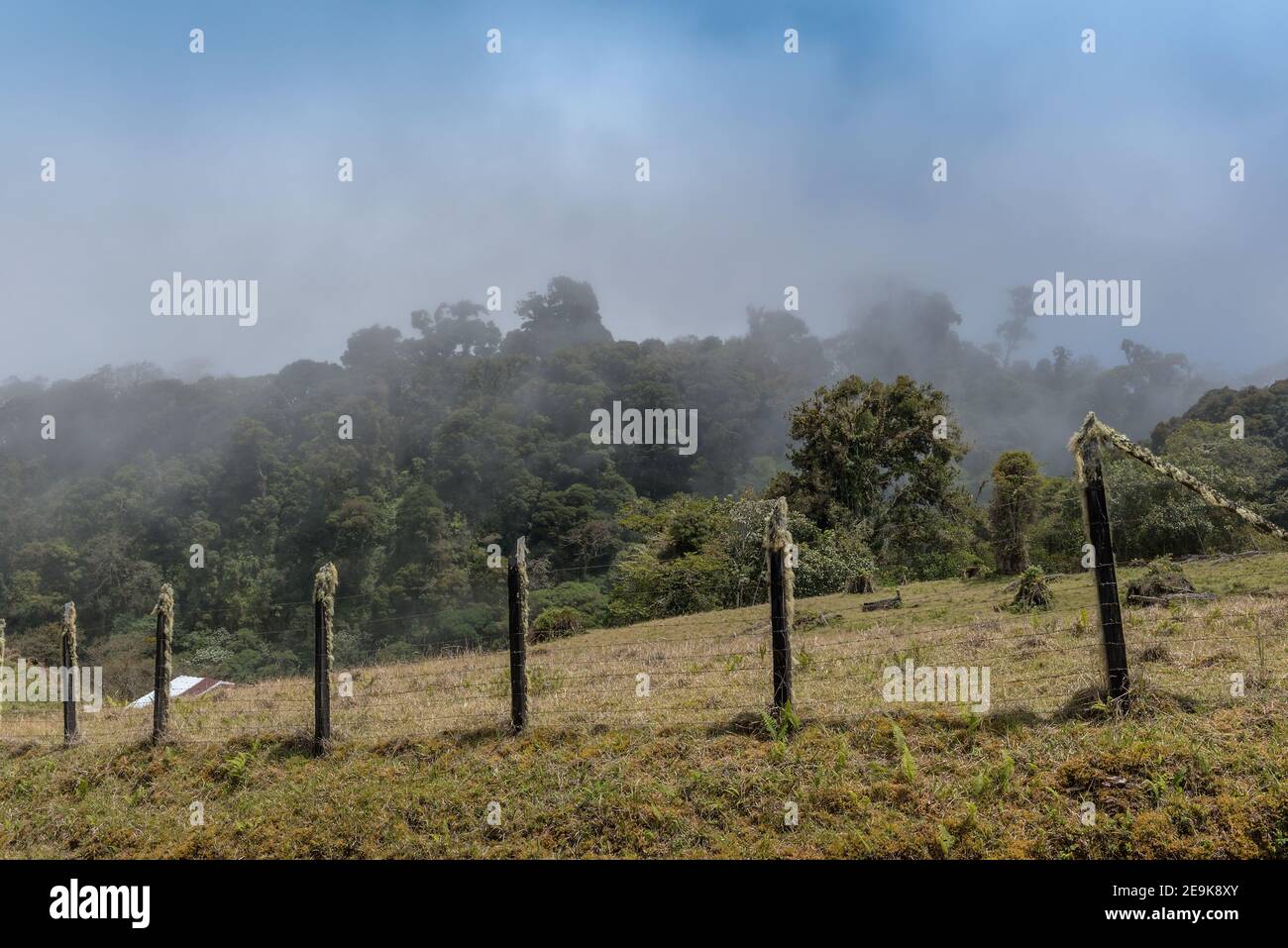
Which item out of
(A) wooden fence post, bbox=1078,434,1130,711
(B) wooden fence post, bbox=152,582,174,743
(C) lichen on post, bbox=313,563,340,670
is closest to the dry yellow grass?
(A) wooden fence post, bbox=1078,434,1130,711

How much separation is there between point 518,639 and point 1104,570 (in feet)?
19.4

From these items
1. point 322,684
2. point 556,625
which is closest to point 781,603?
point 322,684

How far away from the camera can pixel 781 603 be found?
8773 millimetres

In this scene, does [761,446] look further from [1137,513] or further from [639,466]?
[1137,513]

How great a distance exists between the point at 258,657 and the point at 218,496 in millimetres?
28101

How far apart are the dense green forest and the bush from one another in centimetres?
21

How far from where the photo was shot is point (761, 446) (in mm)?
75750

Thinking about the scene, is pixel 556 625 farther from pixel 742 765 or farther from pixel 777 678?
pixel 742 765

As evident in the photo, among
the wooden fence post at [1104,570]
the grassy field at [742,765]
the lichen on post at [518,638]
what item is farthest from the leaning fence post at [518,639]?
the wooden fence post at [1104,570]

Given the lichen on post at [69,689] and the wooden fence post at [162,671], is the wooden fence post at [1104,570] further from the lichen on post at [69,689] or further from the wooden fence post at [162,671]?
the lichen on post at [69,689]

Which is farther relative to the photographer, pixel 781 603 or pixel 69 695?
pixel 69 695

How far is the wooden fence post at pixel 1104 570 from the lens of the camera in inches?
300

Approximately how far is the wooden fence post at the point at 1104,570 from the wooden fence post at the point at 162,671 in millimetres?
10901
